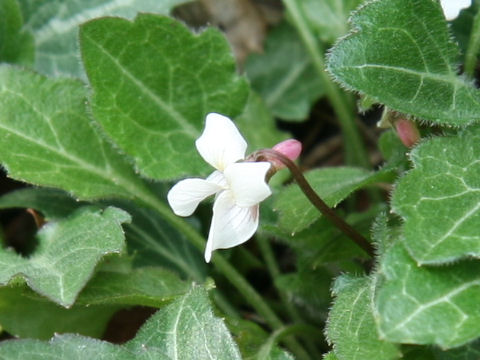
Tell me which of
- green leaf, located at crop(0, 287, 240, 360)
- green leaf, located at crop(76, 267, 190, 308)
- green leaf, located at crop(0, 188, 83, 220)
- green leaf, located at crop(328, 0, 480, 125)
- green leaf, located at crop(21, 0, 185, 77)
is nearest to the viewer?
green leaf, located at crop(0, 287, 240, 360)

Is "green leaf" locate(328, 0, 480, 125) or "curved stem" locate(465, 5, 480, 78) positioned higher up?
"green leaf" locate(328, 0, 480, 125)

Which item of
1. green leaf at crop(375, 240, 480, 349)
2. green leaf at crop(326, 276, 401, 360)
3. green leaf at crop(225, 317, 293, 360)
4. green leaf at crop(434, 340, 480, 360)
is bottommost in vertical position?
green leaf at crop(434, 340, 480, 360)

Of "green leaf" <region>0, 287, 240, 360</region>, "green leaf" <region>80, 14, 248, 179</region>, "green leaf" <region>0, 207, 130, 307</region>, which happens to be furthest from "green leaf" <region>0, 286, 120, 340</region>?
"green leaf" <region>80, 14, 248, 179</region>

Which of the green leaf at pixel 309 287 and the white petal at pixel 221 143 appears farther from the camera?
the green leaf at pixel 309 287

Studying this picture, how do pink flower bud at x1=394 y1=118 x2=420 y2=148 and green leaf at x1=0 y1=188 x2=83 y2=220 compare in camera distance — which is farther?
green leaf at x1=0 y1=188 x2=83 y2=220

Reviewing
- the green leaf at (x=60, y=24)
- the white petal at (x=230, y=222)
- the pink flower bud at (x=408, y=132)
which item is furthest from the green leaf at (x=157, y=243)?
the pink flower bud at (x=408, y=132)

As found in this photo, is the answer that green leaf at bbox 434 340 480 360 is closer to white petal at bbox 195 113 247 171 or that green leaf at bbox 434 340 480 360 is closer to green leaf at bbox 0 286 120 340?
white petal at bbox 195 113 247 171

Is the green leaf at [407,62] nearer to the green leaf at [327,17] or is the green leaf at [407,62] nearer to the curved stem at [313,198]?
the curved stem at [313,198]

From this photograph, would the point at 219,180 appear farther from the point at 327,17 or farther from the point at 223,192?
the point at 327,17
